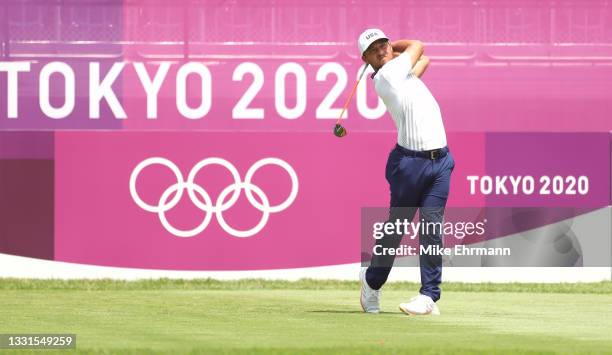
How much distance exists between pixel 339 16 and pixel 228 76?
1314 millimetres

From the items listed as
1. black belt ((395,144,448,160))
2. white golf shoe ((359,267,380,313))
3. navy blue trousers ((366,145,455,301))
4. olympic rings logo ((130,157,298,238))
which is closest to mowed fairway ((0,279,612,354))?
white golf shoe ((359,267,380,313))

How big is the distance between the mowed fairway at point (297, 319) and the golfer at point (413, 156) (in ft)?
1.13

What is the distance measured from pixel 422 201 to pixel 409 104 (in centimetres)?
68

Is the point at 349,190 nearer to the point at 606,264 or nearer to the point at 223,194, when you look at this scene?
the point at 223,194

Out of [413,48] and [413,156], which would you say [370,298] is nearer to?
[413,156]

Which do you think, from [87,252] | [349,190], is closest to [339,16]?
[349,190]

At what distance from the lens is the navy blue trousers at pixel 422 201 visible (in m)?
9.58

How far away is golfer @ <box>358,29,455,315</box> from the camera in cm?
954

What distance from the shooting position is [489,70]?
47.8 ft

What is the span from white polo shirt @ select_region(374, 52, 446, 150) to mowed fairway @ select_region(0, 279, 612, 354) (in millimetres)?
1230

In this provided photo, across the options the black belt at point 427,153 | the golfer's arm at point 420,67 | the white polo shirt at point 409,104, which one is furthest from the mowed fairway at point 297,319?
the golfer's arm at point 420,67

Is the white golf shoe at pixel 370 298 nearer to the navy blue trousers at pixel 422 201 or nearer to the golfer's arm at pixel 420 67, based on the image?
the navy blue trousers at pixel 422 201

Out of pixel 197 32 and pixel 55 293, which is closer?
pixel 55 293

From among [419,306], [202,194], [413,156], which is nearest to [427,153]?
[413,156]
